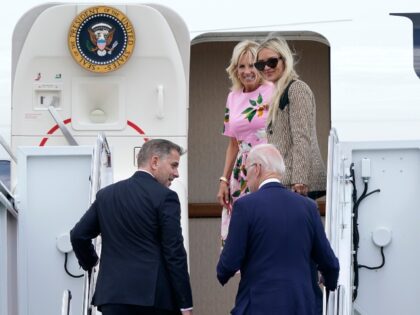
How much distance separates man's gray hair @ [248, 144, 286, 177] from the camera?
5453 millimetres

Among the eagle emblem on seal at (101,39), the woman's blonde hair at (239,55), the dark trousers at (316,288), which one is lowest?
the dark trousers at (316,288)

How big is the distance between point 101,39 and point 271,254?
2.73 m

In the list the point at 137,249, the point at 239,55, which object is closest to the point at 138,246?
the point at 137,249

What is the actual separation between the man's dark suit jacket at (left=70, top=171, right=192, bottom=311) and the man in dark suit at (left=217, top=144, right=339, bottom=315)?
0.32 metres

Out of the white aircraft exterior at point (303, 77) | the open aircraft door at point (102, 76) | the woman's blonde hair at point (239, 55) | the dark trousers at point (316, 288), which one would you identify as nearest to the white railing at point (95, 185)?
the white aircraft exterior at point (303, 77)

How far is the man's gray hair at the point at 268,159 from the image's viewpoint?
545 cm

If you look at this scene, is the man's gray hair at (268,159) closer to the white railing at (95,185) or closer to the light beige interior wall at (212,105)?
the white railing at (95,185)

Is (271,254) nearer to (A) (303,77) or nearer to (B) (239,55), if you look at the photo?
(B) (239,55)

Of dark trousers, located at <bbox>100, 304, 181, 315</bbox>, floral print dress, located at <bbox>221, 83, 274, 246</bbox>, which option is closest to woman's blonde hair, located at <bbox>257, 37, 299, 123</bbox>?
floral print dress, located at <bbox>221, 83, 274, 246</bbox>

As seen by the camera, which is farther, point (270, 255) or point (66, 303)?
point (66, 303)

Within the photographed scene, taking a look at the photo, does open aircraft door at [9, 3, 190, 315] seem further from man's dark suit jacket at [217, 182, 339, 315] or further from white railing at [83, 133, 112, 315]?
man's dark suit jacket at [217, 182, 339, 315]

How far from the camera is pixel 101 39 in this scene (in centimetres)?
766

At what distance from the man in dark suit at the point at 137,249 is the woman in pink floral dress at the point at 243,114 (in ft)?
3.56

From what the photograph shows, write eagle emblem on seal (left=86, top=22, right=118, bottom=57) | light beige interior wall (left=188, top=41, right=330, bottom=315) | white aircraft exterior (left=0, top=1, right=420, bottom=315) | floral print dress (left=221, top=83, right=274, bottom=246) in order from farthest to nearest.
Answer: light beige interior wall (left=188, top=41, right=330, bottom=315), eagle emblem on seal (left=86, top=22, right=118, bottom=57), floral print dress (left=221, top=83, right=274, bottom=246), white aircraft exterior (left=0, top=1, right=420, bottom=315)
